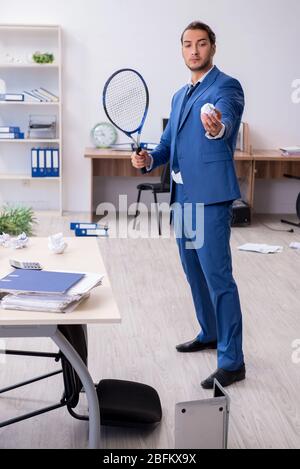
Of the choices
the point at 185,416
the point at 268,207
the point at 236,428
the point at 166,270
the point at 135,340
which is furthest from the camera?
the point at 268,207

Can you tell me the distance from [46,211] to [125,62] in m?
1.68

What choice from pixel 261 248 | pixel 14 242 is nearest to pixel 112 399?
pixel 14 242

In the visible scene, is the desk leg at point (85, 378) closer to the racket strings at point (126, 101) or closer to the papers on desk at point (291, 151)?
the racket strings at point (126, 101)

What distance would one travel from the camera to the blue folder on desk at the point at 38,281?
232cm

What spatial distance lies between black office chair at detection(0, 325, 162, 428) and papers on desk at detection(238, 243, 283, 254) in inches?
118

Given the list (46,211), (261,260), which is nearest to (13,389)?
(261,260)

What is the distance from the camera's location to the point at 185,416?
238 centimetres

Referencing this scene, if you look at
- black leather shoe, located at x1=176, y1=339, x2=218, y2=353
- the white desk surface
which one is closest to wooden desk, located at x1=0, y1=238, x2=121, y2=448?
the white desk surface

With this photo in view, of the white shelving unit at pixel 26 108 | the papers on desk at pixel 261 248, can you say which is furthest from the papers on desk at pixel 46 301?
the white shelving unit at pixel 26 108

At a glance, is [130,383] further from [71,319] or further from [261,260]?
[261,260]

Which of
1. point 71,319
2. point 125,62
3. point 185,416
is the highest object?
point 125,62

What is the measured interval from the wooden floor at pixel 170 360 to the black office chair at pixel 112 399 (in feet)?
0.19

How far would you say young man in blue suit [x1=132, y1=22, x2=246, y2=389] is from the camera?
10.4 ft

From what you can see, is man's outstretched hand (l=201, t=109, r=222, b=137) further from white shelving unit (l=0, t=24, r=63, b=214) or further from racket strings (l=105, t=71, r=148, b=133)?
white shelving unit (l=0, t=24, r=63, b=214)
